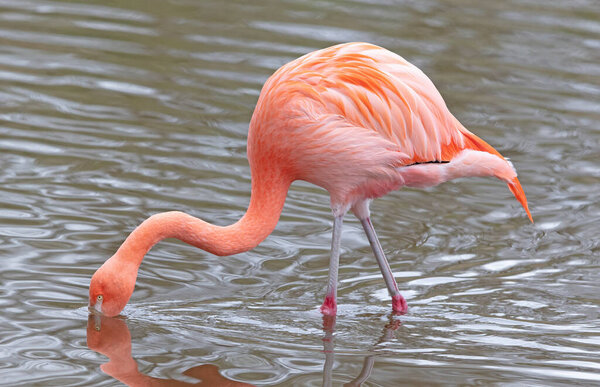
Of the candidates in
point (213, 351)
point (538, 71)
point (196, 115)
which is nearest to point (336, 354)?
point (213, 351)

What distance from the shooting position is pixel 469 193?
296 inches

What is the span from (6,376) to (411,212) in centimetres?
331

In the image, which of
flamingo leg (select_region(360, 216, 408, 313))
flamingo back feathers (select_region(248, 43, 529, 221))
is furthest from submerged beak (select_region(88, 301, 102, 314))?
flamingo leg (select_region(360, 216, 408, 313))

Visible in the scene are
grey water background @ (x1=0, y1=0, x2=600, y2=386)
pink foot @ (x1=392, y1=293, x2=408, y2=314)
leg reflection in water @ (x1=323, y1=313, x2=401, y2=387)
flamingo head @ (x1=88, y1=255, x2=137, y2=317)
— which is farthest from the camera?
pink foot @ (x1=392, y1=293, x2=408, y2=314)

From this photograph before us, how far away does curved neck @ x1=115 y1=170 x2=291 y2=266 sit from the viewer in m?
5.20

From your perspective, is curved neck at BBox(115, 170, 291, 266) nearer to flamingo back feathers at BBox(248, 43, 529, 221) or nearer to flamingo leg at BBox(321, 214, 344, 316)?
flamingo back feathers at BBox(248, 43, 529, 221)

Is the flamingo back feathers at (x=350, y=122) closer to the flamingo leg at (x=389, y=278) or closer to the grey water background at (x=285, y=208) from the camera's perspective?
the flamingo leg at (x=389, y=278)

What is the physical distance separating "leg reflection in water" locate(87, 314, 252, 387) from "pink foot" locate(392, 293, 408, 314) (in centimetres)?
127

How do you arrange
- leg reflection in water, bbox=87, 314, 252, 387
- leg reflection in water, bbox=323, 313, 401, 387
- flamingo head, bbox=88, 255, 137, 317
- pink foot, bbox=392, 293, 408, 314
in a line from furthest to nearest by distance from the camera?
1. pink foot, bbox=392, 293, 408, 314
2. flamingo head, bbox=88, 255, 137, 317
3. leg reflection in water, bbox=323, 313, 401, 387
4. leg reflection in water, bbox=87, 314, 252, 387

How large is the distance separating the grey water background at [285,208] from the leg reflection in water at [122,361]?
0.04 metres

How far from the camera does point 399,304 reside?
5.64 meters

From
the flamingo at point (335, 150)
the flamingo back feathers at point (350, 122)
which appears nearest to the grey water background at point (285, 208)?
the flamingo at point (335, 150)

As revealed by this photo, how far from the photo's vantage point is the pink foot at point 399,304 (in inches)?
222

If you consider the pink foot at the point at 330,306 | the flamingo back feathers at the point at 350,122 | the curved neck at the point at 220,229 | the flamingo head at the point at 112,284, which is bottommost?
the pink foot at the point at 330,306
